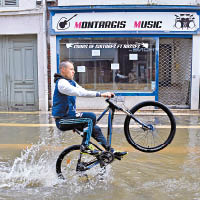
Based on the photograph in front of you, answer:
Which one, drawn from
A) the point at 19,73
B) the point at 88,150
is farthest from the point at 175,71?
the point at 88,150

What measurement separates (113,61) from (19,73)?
11.6 ft

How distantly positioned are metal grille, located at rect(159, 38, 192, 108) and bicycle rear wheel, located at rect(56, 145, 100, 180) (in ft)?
23.7

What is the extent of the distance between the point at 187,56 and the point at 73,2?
14.7ft

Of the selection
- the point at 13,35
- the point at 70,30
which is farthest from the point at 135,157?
the point at 13,35

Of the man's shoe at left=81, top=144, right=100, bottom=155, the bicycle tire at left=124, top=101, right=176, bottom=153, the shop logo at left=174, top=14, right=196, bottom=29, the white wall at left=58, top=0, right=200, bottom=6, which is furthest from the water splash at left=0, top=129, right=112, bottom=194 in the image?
the shop logo at left=174, top=14, right=196, bottom=29

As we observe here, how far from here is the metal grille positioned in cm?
1112

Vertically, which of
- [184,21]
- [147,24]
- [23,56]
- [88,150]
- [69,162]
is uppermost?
[184,21]

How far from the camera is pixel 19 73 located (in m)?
11.6

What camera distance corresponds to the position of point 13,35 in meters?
11.5

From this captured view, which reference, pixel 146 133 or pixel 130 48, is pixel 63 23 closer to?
pixel 130 48

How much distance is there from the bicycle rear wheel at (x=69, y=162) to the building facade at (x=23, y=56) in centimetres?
691

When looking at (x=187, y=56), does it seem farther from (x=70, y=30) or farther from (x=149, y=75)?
(x=70, y=30)

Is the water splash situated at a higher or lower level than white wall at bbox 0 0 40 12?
lower

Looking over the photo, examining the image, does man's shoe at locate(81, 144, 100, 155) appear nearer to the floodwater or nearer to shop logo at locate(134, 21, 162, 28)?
the floodwater
